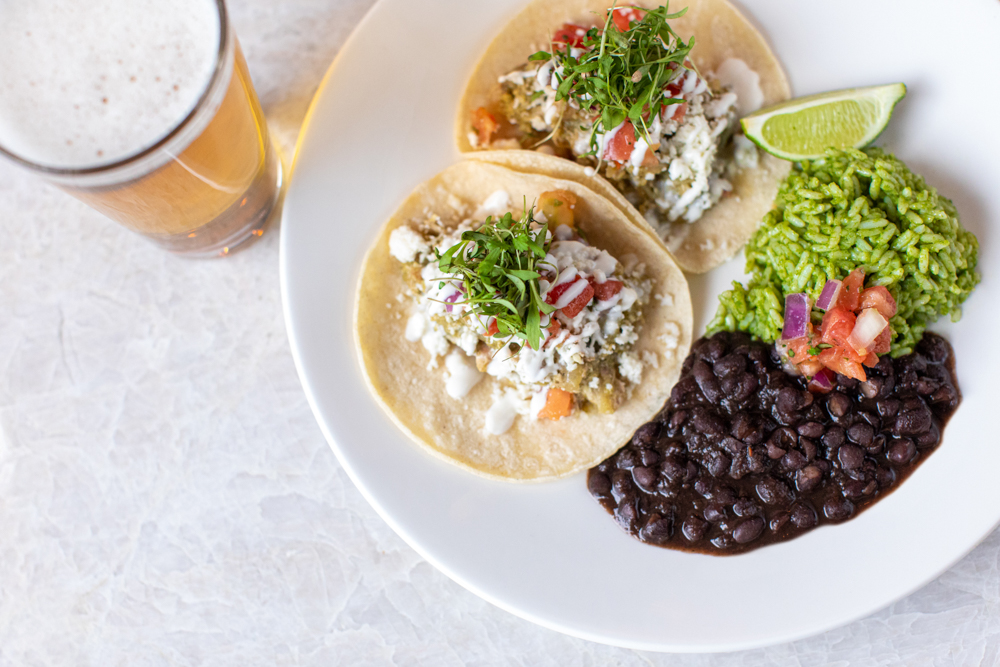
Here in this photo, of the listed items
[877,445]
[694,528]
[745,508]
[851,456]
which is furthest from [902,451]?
[694,528]

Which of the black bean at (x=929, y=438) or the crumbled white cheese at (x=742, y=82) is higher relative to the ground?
the crumbled white cheese at (x=742, y=82)

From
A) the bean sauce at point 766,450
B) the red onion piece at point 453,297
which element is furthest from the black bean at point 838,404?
the red onion piece at point 453,297

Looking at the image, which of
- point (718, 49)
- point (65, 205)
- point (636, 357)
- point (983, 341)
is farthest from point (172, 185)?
point (983, 341)

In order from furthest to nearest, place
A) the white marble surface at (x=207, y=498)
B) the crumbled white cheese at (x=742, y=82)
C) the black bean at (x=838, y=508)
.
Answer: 1. the white marble surface at (x=207, y=498)
2. the crumbled white cheese at (x=742, y=82)
3. the black bean at (x=838, y=508)

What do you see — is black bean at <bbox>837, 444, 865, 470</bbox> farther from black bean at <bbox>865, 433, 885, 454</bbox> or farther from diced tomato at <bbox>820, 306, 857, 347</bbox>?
diced tomato at <bbox>820, 306, 857, 347</bbox>

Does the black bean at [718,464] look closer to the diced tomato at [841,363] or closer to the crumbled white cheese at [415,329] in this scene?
the diced tomato at [841,363]

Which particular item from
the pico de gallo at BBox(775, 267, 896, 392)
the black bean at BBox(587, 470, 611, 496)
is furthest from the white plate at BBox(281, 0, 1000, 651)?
the pico de gallo at BBox(775, 267, 896, 392)

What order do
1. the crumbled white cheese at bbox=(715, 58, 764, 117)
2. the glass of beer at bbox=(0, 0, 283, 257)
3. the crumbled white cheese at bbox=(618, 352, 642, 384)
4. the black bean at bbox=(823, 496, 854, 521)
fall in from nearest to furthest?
the glass of beer at bbox=(0, 0, 283, 257) → the black bean at bbox=(823, 496, 854, 521) → the crumbled white cheese at bbox=(618, 352, 642, 384) → the crumbled white cheese at bbox=(715, 58, 764, 117)
